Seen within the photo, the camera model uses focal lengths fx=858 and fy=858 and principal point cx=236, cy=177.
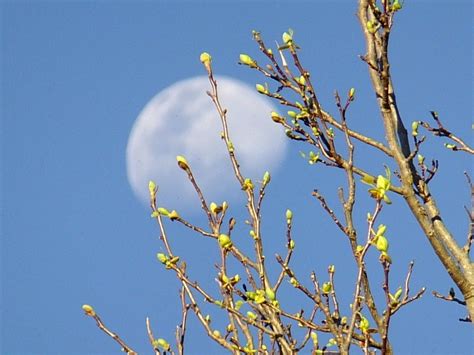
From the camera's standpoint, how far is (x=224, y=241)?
4199mm

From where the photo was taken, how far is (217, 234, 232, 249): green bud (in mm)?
4188

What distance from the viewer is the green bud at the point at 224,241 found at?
13.7ft

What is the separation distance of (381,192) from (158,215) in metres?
1.34

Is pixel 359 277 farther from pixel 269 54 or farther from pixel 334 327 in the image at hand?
pixel 269 54

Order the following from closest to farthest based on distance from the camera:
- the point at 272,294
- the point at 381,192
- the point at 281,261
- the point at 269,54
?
the point at 381,192 < the point at 272,294 < the point at 281,261 < the point at 269,54

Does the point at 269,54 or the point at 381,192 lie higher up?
the point at 269,54

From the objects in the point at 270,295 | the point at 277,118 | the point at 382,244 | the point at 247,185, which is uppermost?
the point at 277,118

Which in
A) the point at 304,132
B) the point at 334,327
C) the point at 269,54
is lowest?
the point at 334,327

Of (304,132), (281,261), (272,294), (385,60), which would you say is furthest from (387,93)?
(272,294)

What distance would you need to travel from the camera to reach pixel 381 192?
148 inches

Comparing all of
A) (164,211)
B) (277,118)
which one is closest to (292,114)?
(277,118)

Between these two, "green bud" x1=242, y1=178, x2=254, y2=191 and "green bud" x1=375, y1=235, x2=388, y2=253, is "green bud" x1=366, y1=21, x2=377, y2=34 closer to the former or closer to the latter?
"green bud" x1=242, y1=178, x2=254, y2=191

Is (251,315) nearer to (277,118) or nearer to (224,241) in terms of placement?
(224,241)

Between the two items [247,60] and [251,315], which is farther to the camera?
[247,60]
